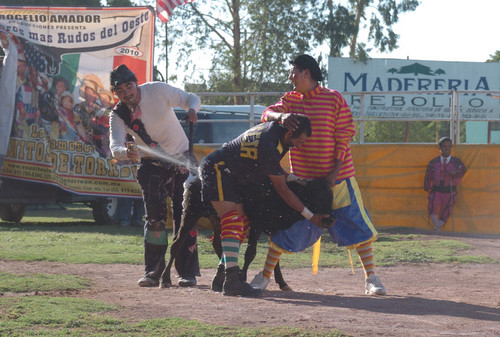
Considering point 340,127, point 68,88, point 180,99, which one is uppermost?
point 68,88

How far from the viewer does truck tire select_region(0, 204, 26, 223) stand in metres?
15.9

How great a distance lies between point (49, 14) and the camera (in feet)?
48.4

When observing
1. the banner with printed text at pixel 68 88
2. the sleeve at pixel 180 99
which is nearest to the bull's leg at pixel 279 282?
the sleeve at pixel 180 99

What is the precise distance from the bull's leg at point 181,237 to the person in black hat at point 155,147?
0.16 meters

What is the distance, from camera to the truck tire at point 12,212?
15909 mm

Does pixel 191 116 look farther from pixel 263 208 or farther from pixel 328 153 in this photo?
pixel 328 153

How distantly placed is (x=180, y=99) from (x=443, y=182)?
7726 millimetres

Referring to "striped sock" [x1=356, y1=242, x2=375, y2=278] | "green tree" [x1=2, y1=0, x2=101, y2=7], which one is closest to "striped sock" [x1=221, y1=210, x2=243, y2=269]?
"striped sock" [x1=356, y1=242, x2=375, y2=278]

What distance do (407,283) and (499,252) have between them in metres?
3.25

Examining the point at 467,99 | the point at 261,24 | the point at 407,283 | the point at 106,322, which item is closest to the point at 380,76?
the point at 467,99

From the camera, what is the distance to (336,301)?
659 cm

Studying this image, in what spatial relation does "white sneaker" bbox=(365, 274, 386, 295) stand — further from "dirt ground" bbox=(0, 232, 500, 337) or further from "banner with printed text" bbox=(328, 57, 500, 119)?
"banner with printed text" bbox=(328, 57, 500, 119)

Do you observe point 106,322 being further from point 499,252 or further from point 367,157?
point 367,157

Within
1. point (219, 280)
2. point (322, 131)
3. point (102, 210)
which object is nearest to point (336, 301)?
point (219, 280)
